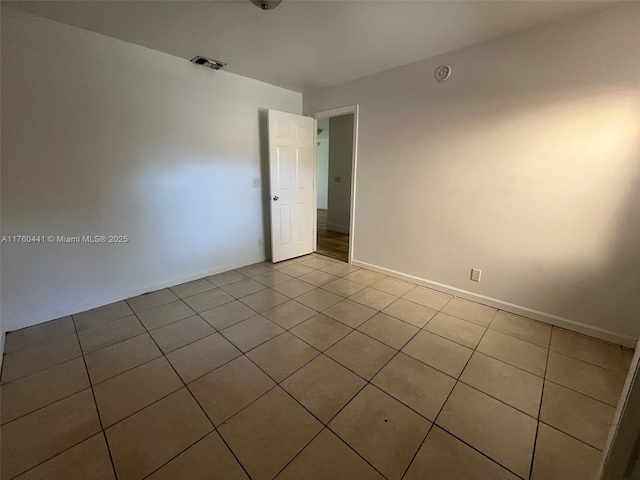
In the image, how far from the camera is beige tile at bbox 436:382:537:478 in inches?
48.4

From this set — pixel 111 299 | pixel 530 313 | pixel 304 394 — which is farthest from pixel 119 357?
pixel 530 313

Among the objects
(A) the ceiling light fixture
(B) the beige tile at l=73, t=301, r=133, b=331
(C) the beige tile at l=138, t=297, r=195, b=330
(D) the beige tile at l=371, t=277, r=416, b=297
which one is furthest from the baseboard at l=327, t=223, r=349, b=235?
(A) the ceiling light fixture

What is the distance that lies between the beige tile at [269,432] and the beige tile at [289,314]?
773mm

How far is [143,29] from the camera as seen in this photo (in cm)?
218

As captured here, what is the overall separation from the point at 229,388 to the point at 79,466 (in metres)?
0.69

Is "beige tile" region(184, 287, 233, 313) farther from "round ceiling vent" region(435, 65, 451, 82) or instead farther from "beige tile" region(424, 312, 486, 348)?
"round ceiling vent" region(435, 65, 451, 82)

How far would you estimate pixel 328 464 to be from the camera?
3.88ft

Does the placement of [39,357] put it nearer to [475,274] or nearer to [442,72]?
[475,274]

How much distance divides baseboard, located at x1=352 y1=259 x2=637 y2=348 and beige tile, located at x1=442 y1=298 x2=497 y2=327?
0.24 feet

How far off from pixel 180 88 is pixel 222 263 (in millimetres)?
2074

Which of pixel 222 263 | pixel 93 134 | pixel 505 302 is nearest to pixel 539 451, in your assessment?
pixel 505 302

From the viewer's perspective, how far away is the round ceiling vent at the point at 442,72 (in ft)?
8.29

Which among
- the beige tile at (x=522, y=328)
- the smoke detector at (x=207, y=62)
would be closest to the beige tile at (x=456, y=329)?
the beige tile at (x=522, y=328)

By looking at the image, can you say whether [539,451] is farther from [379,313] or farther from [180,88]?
[180,88]
